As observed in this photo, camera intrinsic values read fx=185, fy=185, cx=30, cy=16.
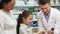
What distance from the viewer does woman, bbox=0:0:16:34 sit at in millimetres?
1812

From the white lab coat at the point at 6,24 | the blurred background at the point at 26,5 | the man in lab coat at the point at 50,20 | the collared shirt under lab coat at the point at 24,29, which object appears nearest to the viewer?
the white lab coat at the point at 6,24

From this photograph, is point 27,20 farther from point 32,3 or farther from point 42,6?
point 32,3

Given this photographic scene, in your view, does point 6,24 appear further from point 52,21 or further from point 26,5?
point 26,5

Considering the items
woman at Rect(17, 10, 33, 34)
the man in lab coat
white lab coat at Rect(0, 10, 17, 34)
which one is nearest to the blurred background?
the man in lab coat

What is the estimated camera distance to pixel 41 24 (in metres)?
2.40

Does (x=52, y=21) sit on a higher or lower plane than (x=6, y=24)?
lower

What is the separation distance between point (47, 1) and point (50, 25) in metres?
0.34

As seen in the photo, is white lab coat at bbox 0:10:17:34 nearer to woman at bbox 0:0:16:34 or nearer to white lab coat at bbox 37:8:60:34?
woman at bbox 0:0:16:34

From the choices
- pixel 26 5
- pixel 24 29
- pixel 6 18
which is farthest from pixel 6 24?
pixel 26 5

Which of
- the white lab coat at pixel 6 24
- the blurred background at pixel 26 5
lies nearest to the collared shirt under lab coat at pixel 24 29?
the white lab coat at pixel 6 24

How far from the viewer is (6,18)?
6.04 feet

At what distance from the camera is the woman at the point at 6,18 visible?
5.94 ft

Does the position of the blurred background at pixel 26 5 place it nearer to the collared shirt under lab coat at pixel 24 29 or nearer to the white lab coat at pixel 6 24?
the collared shirt under lab coat at pixel 24 29

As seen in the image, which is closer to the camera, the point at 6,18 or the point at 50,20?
the point at 6,18
